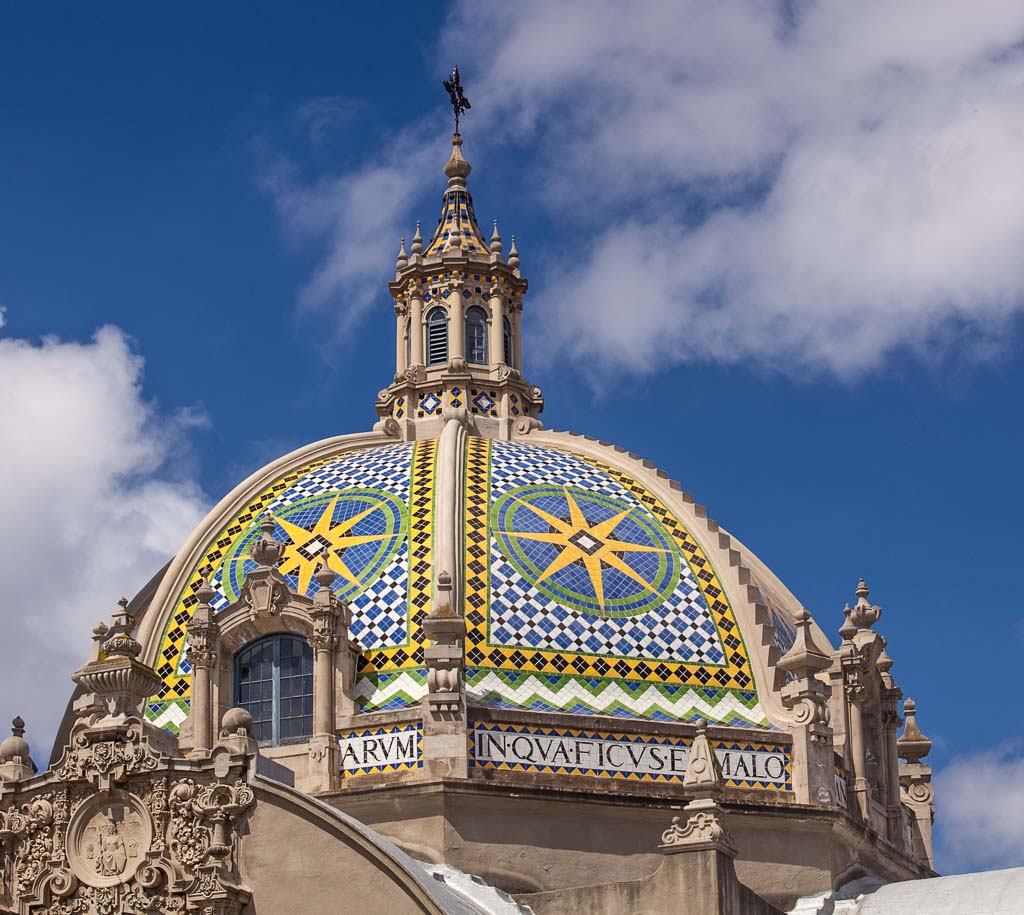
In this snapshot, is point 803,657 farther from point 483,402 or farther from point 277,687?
point 483,402

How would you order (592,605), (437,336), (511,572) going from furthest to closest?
1. (437,336)
2. (511,572)
3. (592,605)

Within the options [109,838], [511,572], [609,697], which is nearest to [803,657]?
[609,697]

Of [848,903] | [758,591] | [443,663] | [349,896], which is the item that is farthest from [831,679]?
[349,896]

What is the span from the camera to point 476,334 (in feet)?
120

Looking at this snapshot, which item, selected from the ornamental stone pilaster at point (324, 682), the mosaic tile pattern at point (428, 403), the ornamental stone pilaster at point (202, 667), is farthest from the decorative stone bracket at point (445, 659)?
the mosaic tile pattern at point (428, 403)

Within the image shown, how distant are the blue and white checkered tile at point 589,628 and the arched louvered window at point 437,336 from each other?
646cm

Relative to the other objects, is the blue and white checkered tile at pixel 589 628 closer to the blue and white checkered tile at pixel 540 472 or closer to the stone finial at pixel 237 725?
the blue and white checkered tile at pixel 540 472

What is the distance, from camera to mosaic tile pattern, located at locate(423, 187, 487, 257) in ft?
123

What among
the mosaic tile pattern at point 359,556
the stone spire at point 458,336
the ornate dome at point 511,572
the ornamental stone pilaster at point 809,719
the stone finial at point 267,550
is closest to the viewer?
the ornamental stone pilaster at point 809,719

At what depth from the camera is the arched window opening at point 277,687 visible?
96.5 feet

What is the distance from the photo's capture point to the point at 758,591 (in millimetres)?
31547

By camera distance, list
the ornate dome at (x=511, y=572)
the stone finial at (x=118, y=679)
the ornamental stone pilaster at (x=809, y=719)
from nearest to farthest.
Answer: the stone finial at (x=118, y=679)
the ornamental stone pilaster at (x=809, y=719)
the ornate dome at (x=511, y=572)

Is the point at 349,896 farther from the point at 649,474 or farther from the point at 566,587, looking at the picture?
the point at 649,474

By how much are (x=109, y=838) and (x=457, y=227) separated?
16.0 m
